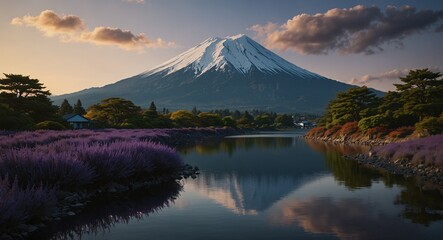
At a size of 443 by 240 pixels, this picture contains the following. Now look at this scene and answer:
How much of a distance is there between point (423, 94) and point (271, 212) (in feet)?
130

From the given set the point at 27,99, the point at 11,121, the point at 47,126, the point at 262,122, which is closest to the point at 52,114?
the point at 27,99

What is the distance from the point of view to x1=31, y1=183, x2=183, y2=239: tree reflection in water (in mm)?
8891


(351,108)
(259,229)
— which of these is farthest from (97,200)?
(351,108)

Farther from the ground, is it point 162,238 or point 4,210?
point 4,210

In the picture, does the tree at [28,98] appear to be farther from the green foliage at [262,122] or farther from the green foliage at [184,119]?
the green foliage at [262,122]

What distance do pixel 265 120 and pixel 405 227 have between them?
141 metres

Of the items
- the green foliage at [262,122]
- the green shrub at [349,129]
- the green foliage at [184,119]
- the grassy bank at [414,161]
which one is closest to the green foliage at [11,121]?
the grassy bank at [414,161]

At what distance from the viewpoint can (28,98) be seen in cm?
5247

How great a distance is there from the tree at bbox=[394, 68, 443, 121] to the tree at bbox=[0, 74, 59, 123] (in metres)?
44.4

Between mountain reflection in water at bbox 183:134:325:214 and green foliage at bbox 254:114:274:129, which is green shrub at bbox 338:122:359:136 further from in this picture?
green foliage at bbox 254:114:274:129

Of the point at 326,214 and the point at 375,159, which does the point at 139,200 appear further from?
the point at 375,159

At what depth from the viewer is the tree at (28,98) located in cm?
5012

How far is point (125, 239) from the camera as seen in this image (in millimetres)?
8523

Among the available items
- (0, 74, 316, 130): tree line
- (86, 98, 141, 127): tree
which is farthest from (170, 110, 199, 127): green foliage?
(86, 98, 141, 127): tree
